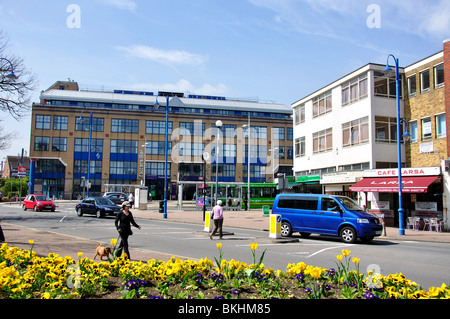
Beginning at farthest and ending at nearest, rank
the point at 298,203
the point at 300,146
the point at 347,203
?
the point at 300,146 → the point at 298,203 → the point at 347,203

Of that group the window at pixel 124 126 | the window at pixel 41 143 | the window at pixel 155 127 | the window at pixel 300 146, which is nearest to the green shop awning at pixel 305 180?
the window at pixel 300 146

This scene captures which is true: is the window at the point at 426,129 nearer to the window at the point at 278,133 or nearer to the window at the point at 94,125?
the window at the point at 278,133

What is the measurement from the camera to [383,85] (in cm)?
2916

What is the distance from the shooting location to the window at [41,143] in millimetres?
67312

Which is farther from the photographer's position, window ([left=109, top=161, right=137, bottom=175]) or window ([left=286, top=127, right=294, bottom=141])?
window ([left=286, top=127, right=294, bottom=141])

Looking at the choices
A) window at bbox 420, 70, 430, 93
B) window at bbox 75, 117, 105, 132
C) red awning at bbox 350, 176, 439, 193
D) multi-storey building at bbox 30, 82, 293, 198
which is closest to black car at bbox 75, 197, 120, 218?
red awning at bbox 350, 176, 439, 193

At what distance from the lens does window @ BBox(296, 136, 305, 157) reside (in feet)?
129

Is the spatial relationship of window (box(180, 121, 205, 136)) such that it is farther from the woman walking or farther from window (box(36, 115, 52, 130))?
the woman walking

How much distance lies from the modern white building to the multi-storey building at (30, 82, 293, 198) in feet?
95.6

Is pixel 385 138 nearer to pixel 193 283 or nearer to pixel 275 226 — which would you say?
pixel 275 226

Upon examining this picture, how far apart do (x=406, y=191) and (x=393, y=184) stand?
5.18 ft

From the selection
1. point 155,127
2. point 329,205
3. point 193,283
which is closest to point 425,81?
point 329,205
